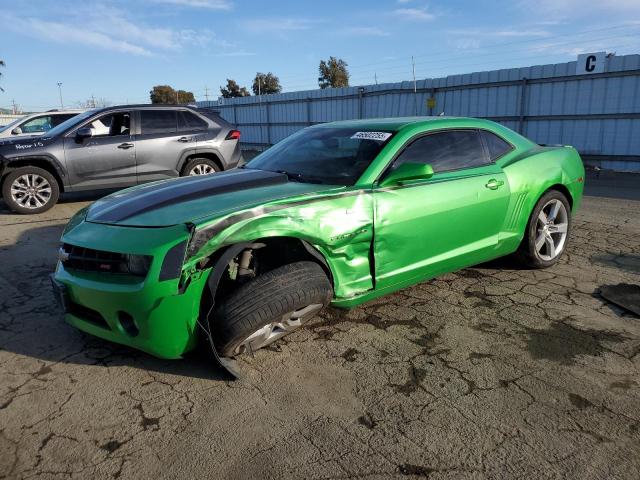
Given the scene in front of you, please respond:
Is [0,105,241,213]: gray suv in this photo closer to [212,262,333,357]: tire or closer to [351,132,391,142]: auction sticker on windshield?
[351,132,391,142]: auction sticker on windshield

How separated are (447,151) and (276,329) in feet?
6.64

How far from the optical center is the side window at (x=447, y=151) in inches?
148

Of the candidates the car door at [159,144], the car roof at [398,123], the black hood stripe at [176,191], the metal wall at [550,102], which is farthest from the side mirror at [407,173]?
the metal wall at [550,102]

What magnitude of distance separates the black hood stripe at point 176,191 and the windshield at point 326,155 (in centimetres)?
22

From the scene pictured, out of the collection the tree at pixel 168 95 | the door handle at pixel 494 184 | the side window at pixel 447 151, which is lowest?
the door handle at pixel 494 184

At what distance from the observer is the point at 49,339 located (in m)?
3.39

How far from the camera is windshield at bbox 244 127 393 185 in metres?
3.54

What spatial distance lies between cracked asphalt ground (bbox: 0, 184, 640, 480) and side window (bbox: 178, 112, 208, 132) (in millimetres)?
5234

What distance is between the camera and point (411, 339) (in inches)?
131

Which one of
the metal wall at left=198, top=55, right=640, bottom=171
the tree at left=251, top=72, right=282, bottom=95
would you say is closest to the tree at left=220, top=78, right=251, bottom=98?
the tree at left=251, top=72, right=282, bottom=95

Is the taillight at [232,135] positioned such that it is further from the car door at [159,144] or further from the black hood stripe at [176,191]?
the black hood stripe at [176,191]

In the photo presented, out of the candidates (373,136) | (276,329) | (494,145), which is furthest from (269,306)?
(494,145)

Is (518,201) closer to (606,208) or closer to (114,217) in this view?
(114,217)

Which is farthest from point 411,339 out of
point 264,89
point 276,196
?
point 264,89
